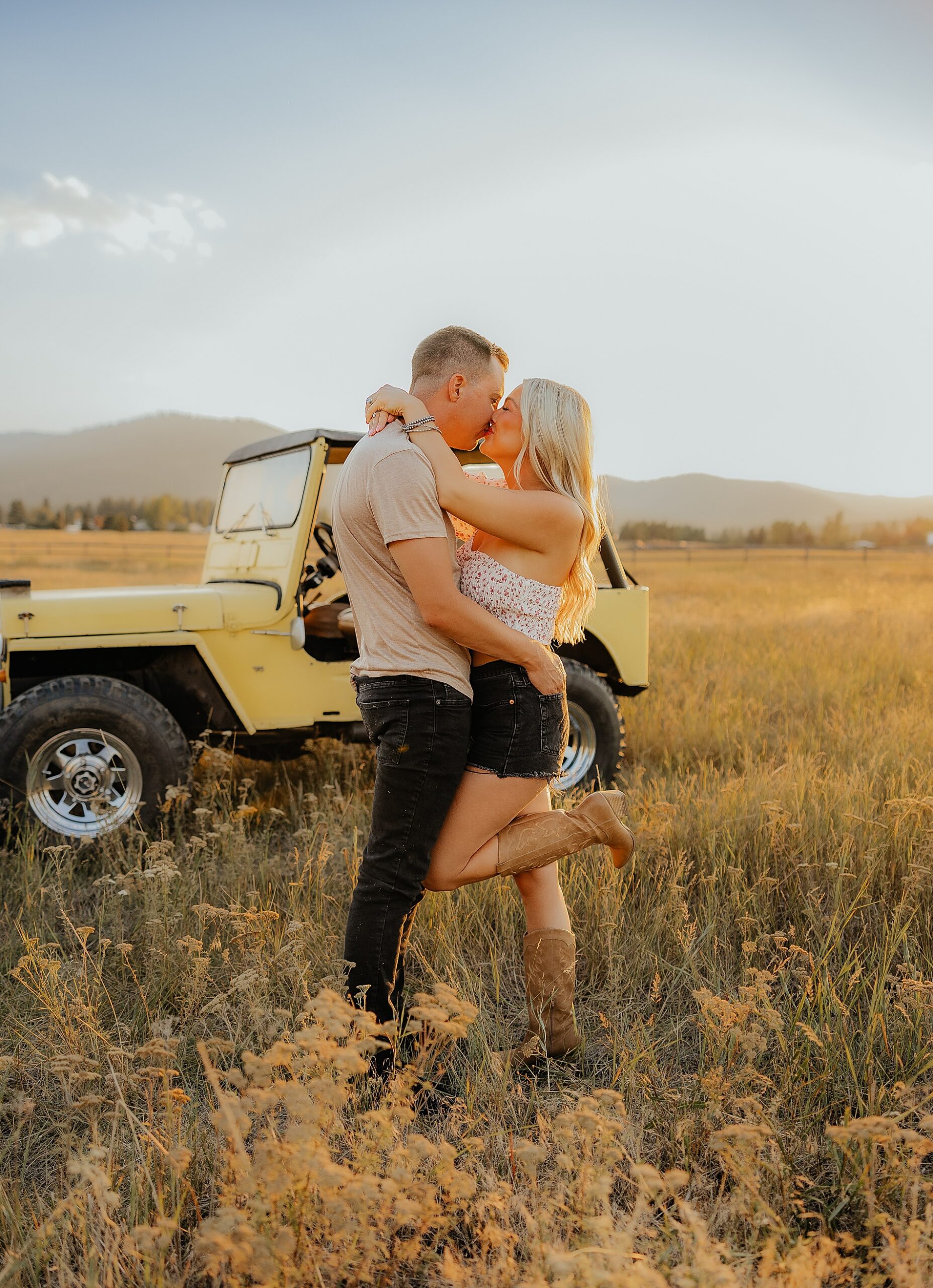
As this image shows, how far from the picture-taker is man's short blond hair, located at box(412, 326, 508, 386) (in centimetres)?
234

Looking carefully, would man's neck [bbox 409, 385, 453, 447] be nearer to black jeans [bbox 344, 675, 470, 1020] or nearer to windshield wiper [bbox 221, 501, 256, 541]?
black jeans [bbox 344, 675, 470, 1020]

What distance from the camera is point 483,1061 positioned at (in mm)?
2383

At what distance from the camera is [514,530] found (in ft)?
7.32

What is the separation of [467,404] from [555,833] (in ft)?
3.72

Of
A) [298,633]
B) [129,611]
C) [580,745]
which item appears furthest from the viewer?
[580,745]

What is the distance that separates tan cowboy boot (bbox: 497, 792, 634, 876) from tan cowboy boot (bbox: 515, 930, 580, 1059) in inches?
7.9

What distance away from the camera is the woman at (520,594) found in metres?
2.25

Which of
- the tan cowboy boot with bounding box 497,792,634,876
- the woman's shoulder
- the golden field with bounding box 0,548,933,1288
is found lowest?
the golden field with bounding box 0,548,933,1288

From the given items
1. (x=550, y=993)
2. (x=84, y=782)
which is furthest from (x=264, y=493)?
(x=550, y=993)

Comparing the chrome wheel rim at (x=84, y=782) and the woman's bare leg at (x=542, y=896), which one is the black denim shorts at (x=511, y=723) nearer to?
the woman's bare leg at (x=542, y=896)

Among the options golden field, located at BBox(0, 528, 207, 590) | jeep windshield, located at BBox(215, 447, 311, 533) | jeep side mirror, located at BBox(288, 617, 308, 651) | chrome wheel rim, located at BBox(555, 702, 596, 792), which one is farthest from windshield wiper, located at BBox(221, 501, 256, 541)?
golden field, located at BBox(0, 528, 207, 590)

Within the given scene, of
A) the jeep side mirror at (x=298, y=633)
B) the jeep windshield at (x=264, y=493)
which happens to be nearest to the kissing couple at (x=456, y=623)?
the jeep side mirror at (x=298, y=633)

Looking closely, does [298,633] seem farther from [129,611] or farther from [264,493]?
[264,493]

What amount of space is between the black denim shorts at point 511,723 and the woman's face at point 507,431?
55 cm
